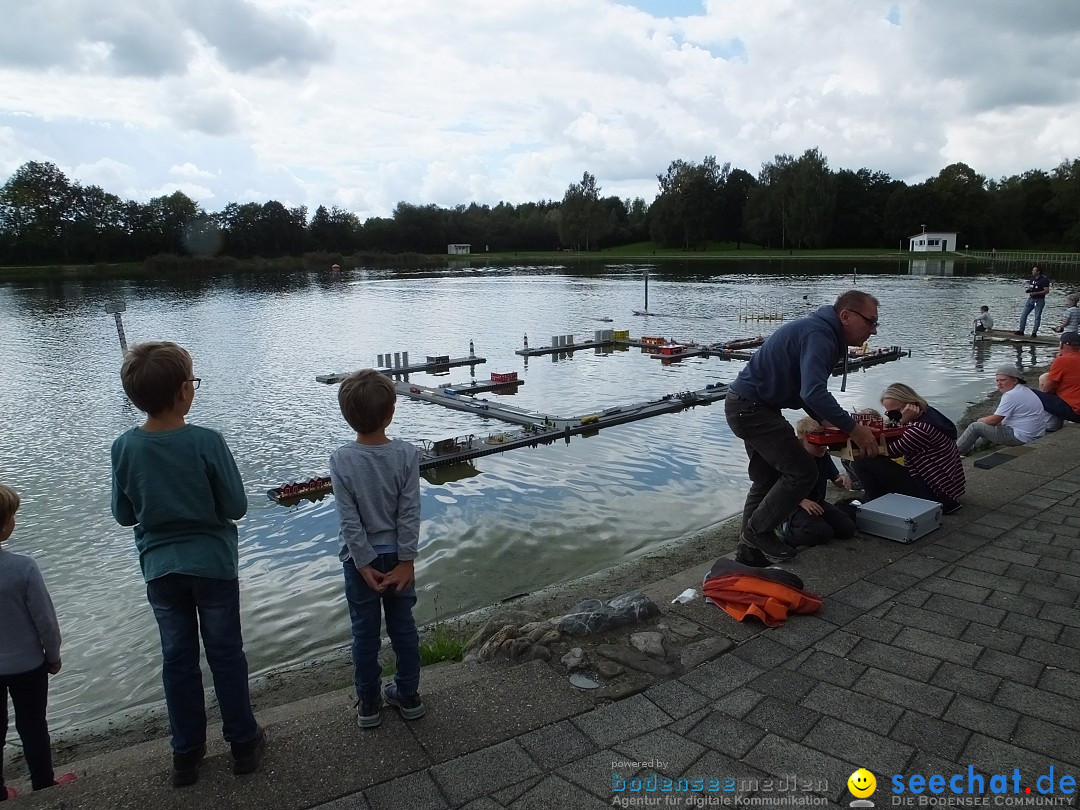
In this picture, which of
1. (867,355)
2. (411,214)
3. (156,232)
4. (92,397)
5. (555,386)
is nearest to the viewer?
(92,397)

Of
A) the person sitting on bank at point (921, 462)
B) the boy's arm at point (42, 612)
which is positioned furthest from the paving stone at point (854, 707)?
the boy's arm at point (42, 612)

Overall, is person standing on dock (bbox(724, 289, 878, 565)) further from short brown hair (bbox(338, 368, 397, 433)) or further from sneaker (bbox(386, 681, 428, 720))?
sneaker (bbox(386, 681, 428, 720))

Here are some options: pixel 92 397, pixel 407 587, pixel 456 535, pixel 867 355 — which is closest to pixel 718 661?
pixel 407 587

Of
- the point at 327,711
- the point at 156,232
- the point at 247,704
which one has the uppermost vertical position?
the point at 156,232

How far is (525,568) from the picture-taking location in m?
8.19

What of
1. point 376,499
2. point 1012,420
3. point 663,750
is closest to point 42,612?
point 376,499

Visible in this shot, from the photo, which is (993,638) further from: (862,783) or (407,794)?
(407,794)

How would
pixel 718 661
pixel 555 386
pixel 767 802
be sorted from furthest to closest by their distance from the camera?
pixel 555 386, pixel 718 661, pixel 767 802

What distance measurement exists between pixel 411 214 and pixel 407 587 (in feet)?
443

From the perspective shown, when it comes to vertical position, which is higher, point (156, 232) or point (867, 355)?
point (156, 232)

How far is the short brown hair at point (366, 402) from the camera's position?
10.2ft

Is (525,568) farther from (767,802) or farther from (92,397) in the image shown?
(92,397)

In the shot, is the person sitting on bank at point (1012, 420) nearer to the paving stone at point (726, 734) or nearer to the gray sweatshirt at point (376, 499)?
the paving stone at point (726, 734)

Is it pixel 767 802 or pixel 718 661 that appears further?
pixel 718 661
